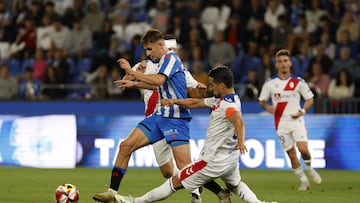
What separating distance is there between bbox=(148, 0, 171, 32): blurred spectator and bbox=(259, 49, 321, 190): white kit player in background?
332 inches

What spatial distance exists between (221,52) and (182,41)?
1308mm

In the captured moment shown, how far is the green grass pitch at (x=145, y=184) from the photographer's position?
555 inches

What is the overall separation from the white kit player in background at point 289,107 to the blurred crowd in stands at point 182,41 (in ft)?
15.6

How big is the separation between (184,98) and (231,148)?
1420 millimetres

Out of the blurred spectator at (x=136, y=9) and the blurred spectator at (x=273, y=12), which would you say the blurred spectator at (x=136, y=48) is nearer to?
the blurred spectator at (x=136, y=9)

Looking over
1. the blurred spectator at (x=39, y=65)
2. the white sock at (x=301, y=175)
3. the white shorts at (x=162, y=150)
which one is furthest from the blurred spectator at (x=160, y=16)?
the white shorts at (x=162, y=150)

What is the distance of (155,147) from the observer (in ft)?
43.4

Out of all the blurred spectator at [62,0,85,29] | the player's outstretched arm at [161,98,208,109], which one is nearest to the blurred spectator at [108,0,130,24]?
the blurred spectator at [62,0,85,29]

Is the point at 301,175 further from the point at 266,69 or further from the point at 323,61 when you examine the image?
the point at 323,61

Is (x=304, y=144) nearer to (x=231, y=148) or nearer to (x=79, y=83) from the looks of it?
→ (x=231, y=148)

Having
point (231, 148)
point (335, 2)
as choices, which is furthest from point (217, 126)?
point (335, 2)

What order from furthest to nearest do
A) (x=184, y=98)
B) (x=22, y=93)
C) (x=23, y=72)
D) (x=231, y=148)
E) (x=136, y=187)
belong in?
(x=23, y=72) → (x=22, y=93) → (x=136, y=187) → (x=184, y=98) → (x=231, y=148)

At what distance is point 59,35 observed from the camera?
83.0 ft

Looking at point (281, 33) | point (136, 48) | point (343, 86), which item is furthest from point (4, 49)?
point (343, 86)
